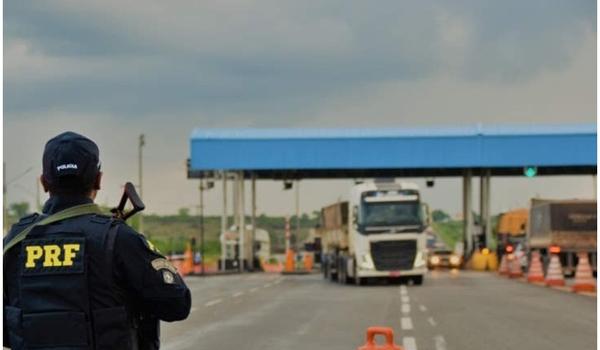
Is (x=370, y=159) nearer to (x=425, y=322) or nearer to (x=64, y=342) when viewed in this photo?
(x=425, y=322)

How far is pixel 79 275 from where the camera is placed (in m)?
3.71

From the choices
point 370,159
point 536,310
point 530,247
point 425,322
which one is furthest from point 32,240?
point 370,159

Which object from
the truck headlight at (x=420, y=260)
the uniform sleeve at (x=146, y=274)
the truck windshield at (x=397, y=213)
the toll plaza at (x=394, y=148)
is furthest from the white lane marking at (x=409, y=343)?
the toll plaza at (x=394, y=148)

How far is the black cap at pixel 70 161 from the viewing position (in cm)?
381

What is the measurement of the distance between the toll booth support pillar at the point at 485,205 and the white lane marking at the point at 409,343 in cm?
4065

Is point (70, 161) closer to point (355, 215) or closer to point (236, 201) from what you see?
point (355, 215)

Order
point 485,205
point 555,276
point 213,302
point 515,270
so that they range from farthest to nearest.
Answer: point 485,205 → point 515,270 → point 555,276 → point 213,302

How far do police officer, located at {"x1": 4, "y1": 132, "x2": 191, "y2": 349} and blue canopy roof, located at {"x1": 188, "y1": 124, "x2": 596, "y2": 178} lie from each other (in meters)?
46.2

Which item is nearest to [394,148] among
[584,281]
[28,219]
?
[584,281]

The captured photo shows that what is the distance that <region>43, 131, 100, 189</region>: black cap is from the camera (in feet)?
12.5

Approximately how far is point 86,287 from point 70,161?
45 cm

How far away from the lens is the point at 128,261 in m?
3.73

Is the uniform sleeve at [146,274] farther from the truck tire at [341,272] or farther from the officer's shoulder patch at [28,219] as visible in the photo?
the truck tire at [341,272]

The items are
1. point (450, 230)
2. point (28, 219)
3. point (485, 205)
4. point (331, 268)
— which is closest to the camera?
point (28, 219)
